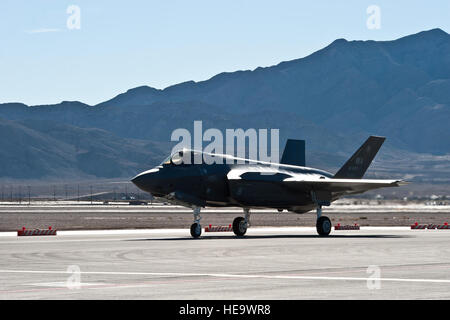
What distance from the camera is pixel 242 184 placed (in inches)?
1619

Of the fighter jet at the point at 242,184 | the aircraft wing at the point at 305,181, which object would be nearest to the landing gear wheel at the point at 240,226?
the fighter jet at the point at 242,184

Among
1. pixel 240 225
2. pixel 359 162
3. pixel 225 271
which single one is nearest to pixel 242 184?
pixel 240 225

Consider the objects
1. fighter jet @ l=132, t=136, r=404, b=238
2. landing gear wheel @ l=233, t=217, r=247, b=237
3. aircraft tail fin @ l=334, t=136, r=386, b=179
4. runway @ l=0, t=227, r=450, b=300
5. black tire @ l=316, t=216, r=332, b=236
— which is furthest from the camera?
aircraft tail fin @ l=334, t=136, r=386, b=179

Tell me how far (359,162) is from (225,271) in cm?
2699

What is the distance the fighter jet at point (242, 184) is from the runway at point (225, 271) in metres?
5.96

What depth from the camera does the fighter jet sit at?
127 ft

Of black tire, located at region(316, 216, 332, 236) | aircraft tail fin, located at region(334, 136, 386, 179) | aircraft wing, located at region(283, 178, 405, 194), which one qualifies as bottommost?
black tire, located at region(316, 216, 332, 236)

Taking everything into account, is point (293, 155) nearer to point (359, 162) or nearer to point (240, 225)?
point (359, 162)

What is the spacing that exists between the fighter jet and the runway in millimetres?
5957

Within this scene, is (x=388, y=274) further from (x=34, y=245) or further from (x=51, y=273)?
(x=34, y=245)

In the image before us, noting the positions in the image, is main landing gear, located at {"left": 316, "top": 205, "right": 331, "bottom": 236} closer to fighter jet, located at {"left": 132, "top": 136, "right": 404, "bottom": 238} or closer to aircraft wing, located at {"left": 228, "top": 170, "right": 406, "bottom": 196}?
fighter jet, located at {"left": 132, "top": 136, "right": 404, "bottom": 238}

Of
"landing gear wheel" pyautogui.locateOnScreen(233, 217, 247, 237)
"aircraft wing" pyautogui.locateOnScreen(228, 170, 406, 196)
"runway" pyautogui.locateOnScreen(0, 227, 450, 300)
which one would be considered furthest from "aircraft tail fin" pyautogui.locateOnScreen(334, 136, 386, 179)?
"runway" pyautogui.locateOnScreen(0, 227, 450, 300)
